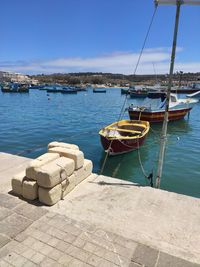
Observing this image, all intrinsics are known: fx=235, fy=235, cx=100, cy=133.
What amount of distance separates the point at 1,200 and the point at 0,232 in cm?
119

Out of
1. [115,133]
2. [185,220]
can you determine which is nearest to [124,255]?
[185,220]

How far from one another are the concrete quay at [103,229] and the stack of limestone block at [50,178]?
184mm

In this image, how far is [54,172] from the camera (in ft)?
15.9

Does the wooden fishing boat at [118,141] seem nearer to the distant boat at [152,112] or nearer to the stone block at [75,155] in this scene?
the stone block at [75,155]

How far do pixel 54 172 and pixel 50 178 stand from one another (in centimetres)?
15

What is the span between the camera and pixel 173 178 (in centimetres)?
1045

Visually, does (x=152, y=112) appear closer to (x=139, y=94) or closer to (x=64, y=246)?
(x=64, y=246)

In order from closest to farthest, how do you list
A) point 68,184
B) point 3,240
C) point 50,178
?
point 3,240, point 50,178, point 68,184

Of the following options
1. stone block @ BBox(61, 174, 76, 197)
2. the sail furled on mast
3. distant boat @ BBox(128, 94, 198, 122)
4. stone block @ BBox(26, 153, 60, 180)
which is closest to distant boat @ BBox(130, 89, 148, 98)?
distant boat @ BBox(128, 94, 198, 122)

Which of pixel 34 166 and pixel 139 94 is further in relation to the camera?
pixel 139 94

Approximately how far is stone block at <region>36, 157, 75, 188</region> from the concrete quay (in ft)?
1.68

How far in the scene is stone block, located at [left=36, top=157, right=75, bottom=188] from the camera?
4.79m

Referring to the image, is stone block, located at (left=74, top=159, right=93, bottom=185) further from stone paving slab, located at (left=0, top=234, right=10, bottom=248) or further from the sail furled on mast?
the sail furled on mast

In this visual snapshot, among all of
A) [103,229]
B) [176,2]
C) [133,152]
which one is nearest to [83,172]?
[103,229]
